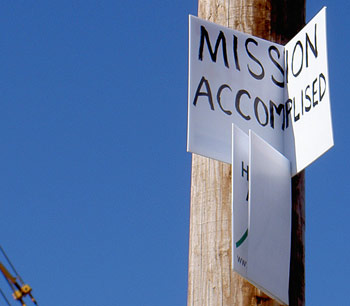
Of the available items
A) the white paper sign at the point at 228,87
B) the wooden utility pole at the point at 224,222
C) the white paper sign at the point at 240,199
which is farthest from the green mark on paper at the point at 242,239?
the white paper sign at the point at 228,87

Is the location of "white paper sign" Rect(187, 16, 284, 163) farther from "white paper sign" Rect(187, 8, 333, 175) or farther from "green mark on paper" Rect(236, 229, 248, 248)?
"green mark on paper" Rect(236, 229, 248, 248)

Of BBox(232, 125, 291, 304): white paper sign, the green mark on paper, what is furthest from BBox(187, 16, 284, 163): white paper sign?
the green mark on paper

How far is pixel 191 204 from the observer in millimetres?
3488

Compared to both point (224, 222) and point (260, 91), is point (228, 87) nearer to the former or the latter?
point (260, 91)

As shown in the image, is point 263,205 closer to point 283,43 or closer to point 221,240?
point 221,240

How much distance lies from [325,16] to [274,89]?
1.07ft

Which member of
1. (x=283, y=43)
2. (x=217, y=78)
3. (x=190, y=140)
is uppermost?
(x=283, y=43)

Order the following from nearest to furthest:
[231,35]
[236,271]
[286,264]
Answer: [236,271]
[286,264]
[231,35]

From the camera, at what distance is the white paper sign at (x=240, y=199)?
311 cm

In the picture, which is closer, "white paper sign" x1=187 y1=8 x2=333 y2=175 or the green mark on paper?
the green mark on paper

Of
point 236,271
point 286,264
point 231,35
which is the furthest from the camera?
point 231,35

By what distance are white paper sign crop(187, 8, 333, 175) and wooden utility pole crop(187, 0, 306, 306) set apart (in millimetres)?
96

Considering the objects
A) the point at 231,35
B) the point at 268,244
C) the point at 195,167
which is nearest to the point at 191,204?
the point at 195,167

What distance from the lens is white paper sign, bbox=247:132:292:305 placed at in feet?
10.4
